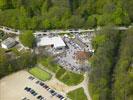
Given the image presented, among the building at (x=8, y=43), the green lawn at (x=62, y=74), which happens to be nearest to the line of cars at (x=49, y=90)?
the green lawn at (x=62, y=74)

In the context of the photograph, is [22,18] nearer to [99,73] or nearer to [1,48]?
[1,48]

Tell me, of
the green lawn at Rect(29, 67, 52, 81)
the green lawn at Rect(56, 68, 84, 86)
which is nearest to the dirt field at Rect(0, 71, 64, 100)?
the green lawn at Rect(29, 67, 52, 81)

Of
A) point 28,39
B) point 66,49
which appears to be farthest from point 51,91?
point 28,39

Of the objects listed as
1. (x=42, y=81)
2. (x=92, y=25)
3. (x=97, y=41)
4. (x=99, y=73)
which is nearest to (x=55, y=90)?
(x=42, y=81)

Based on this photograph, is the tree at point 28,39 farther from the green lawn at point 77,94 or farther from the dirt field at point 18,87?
the green lawn at point 77,94

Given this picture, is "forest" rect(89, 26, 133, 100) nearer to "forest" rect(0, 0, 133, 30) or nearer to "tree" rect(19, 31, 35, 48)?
"forest" rect(0, 0, 133, 30)

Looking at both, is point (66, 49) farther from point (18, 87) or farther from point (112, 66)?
point (18, 87)

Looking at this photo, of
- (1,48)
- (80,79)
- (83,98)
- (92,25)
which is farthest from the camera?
(92,25)
